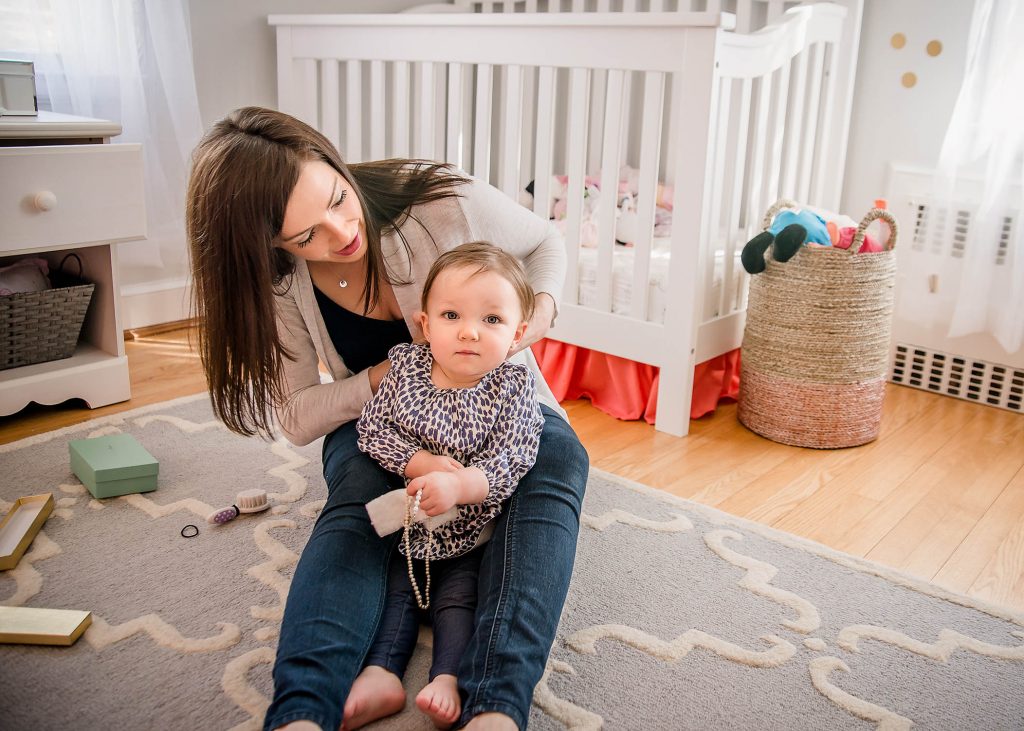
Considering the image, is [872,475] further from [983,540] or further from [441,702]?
[441,702]

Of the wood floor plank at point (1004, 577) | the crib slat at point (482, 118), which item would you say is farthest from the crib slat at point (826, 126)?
the wood floor plank at point (1004, 577)

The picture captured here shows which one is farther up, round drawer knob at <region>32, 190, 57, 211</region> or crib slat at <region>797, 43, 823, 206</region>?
crib slat at <region>797, 43, 823, 206</region>

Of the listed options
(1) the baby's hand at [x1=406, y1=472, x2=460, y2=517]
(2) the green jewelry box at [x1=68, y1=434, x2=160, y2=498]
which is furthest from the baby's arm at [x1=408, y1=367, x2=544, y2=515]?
(2) the green jewelry box at [x1=68, y1=434, x2=160, y2=498]

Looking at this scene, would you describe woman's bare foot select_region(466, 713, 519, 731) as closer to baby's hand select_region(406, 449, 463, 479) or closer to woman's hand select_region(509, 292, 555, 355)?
baby's hand select_region(406, 449, 463, 479)

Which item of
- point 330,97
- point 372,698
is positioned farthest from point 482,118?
point 372,698

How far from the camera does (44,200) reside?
1.90m

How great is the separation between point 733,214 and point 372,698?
1.46 meters

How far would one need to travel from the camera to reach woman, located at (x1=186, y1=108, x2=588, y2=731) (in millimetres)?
1062

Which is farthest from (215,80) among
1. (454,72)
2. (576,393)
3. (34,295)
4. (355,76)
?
(576,393)

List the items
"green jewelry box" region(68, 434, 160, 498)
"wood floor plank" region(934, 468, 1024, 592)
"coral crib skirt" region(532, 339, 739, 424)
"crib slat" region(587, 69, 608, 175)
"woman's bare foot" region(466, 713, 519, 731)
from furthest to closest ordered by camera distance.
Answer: "crib slat" region(587, 69, 608, 175) → "coral crib skirt" region(532, 339, 739, 424) → "green jewelry box" region(68, 434, 160, 498) → "wood floor plank" region(934, 468, 1024, 592) → "woman's bare foot" region(466, 713, 519, 731)

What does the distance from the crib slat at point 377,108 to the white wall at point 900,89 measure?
133 cm

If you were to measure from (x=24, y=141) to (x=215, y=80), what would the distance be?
91 centimetres

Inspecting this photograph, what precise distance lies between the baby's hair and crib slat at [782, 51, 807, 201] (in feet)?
4.27

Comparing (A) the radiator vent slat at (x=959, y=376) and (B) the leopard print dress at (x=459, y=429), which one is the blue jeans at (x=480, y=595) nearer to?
(B) the leopard print dress at (x=459, y=429)
